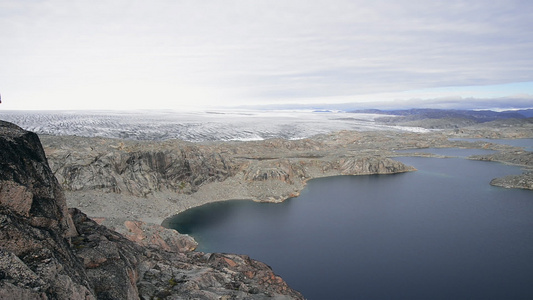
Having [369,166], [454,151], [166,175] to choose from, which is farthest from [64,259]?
[454,151]

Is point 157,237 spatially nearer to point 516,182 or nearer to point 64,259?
point 64,259

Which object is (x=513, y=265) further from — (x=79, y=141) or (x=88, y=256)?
(x=79, y=141)

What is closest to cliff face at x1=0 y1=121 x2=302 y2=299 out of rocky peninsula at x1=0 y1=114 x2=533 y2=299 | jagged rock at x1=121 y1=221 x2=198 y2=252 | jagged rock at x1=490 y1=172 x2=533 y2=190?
rocky peninsula at x1=0 y1=114 x2=533 y2=299

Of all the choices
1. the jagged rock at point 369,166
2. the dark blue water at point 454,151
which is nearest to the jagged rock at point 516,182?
the jagged rock at point 369,166

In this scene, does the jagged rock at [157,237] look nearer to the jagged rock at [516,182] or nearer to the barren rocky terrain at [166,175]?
the barren rocky terrain at [166,175]

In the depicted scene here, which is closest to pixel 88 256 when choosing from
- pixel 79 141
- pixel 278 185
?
pixel 278 185

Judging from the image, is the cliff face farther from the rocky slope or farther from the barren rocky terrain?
the barren rocky terrain
